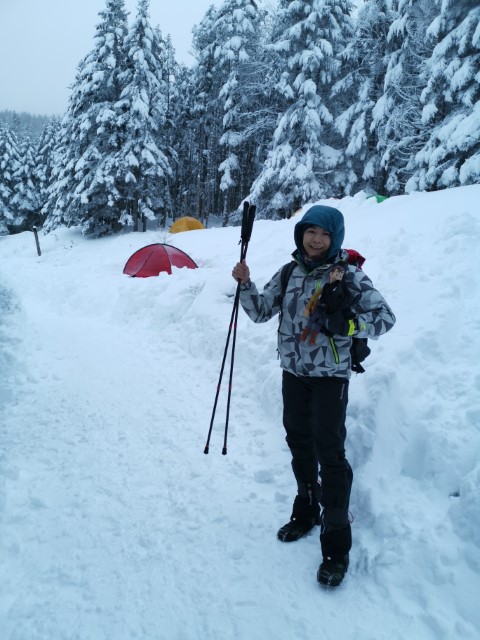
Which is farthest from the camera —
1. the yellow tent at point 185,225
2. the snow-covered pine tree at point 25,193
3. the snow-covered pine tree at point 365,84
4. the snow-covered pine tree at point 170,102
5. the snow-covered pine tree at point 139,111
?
the snow-covered pine tree at point 25,193

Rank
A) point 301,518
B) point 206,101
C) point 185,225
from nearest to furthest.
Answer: point 301,518
point 185,225
point 206,101

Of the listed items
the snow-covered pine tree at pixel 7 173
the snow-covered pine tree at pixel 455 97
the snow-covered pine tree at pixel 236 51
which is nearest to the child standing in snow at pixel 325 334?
the snow-covered pine tree at pixel 455 97

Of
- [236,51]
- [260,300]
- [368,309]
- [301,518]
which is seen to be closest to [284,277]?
[260,300]

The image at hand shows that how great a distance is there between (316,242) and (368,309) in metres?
0.54

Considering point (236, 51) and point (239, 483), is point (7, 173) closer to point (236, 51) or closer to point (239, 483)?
point (236, 51)

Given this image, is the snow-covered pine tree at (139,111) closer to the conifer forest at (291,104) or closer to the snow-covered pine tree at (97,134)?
the conifer forest at (291,104)

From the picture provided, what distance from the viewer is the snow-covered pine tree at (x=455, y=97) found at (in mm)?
10578

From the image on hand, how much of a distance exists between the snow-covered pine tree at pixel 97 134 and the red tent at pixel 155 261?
33.3 feet

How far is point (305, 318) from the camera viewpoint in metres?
2.56

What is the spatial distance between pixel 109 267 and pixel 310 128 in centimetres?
1087

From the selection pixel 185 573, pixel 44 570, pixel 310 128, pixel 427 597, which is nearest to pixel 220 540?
pixel 185 573

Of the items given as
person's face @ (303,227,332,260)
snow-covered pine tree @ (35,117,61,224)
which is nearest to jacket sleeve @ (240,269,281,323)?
person's face @ (303,227,332,260)

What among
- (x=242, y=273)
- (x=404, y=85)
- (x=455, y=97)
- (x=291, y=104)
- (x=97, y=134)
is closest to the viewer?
(x=242, y=273)

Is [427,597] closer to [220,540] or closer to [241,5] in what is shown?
[220,540]
